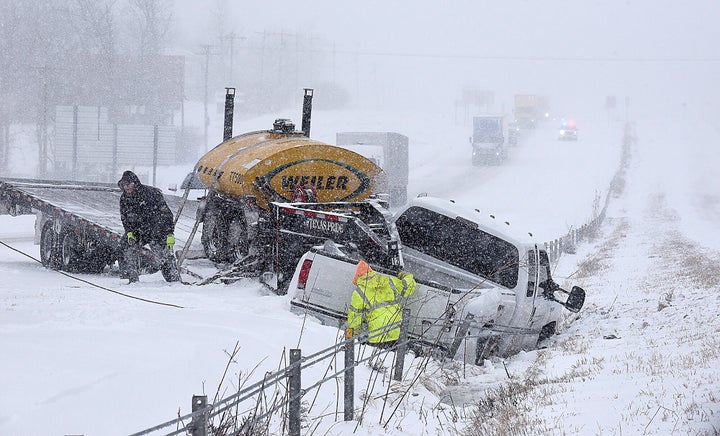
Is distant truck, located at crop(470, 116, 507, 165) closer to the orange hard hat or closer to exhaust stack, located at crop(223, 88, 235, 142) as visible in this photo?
exhaust stack, located at crop(223, 88, 235, 142)

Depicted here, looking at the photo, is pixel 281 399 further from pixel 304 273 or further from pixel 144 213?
pixel 144 213

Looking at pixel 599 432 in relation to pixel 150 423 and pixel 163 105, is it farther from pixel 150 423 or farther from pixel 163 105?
pixel 163 105

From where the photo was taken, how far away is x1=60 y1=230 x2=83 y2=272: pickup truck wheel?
46.4 feet

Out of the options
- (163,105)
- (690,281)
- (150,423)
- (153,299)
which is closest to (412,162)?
(163,105)

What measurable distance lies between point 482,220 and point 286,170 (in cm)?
372

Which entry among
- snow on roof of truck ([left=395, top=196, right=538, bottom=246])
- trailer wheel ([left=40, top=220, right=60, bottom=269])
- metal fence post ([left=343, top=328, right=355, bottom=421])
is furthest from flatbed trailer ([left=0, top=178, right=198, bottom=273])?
metal fence post ([left=343, top=328, right=355, bottom=421])

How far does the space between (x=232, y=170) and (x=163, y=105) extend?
182 ft

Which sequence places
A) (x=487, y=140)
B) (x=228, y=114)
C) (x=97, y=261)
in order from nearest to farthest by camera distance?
(x=97, y=261), (x=228, y=114), (x=487, y=140)

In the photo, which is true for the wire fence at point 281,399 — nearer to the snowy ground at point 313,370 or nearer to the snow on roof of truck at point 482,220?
the snowy ground at point 313,370

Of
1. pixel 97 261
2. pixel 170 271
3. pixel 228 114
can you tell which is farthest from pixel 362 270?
pixel 228 114

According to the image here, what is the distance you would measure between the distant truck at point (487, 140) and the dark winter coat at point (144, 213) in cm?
4816

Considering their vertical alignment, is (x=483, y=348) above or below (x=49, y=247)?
above

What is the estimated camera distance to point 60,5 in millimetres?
71750

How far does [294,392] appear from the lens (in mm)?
5293
